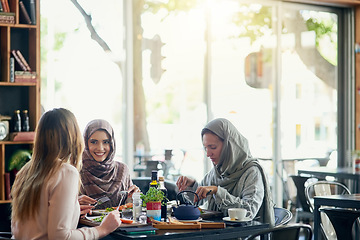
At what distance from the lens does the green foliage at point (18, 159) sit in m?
5.06

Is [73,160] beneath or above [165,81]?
beneath

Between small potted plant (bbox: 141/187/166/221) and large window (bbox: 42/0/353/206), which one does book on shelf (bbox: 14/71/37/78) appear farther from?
small potted plant (bbox: 141/187/166/221)

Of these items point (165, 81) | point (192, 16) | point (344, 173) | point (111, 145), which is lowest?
point (344, 173)

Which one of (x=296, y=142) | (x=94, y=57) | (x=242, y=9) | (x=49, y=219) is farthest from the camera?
(x=296, y=142)

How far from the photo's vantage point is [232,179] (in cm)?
382

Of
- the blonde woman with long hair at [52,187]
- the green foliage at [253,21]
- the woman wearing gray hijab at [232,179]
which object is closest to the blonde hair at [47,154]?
the blonde woman with long hair at [52,187]

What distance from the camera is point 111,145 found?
13.6 ft

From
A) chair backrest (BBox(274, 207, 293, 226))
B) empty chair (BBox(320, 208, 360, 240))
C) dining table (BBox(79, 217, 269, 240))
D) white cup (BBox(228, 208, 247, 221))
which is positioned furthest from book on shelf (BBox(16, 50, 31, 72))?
empty chair (BBox(320, 208, 360, 240))

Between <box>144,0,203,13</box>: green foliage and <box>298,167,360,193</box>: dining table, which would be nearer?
<box>298,167,360,193</box>: dining table

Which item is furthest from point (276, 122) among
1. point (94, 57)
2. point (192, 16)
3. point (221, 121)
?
point (221, 121)

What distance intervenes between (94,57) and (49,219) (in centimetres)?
362

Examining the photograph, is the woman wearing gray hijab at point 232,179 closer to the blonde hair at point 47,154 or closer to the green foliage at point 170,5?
the blonde hair at point 47,154

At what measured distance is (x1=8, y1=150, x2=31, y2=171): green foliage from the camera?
5059mm

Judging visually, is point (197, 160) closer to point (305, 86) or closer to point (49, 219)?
point (305, 86)
